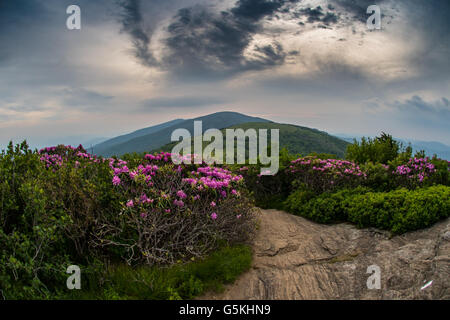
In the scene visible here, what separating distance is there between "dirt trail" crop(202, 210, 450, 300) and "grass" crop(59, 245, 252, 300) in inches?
8.7

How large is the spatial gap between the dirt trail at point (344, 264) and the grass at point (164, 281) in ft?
0.72

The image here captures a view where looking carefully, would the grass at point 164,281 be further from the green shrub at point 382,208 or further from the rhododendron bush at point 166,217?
the green shrub at point 382,208

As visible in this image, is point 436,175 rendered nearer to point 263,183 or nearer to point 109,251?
point 263,183

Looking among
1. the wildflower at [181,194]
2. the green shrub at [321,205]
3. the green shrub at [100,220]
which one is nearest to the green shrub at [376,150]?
the green shrub at [321,205]

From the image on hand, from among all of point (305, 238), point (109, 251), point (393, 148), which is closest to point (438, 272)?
point (305, 238)

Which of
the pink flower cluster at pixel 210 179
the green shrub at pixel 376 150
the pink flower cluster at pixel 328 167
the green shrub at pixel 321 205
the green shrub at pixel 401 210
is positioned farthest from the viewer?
the green shrub at pixel 376 150

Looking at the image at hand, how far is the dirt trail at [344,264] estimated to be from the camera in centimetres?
415

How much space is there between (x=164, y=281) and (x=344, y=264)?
131 inches

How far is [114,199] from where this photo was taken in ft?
17.6

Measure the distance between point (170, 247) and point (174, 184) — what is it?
4.18 feet

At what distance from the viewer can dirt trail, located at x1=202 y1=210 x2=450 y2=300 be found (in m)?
4.15

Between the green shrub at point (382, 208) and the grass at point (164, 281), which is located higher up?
the green shrub at point (382, 208)

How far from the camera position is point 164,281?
4.26 m

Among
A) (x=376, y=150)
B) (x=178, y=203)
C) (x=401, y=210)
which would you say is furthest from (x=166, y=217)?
(x=376, y=150)
